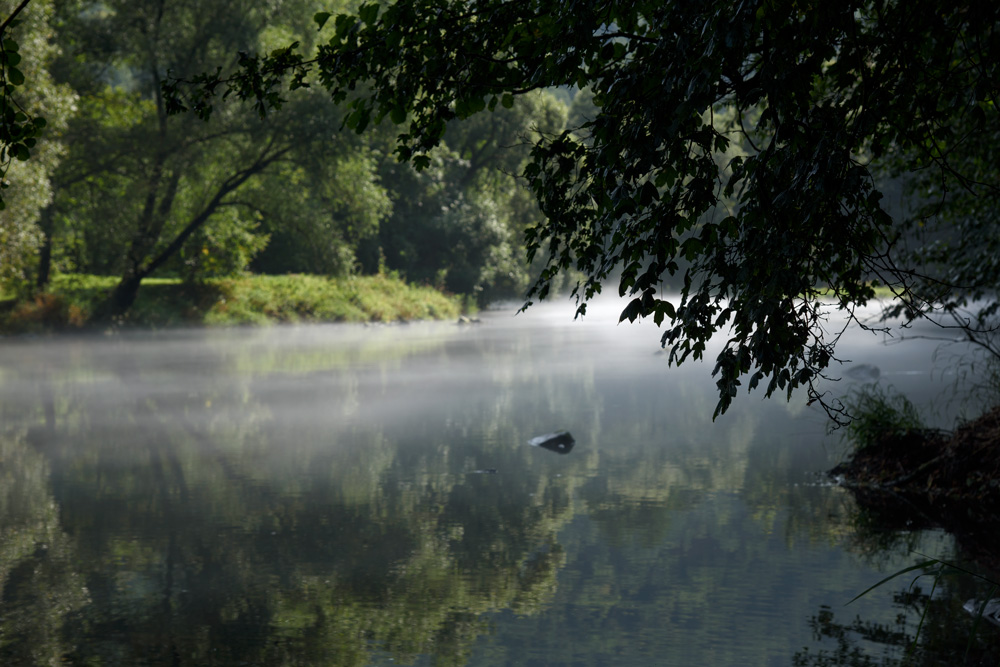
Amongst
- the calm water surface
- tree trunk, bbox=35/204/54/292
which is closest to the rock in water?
the calm water surface

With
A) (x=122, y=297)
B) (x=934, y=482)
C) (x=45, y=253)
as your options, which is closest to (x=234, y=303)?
(x=122, y=297)

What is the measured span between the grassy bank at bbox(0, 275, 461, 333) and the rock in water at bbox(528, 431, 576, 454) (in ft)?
76.1

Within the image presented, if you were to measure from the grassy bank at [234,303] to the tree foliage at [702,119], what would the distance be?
91.7 ft

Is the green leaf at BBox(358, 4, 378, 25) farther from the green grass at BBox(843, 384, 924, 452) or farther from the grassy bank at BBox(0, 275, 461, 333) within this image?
the grassy bank at BBox(0, 275, 461, 333)

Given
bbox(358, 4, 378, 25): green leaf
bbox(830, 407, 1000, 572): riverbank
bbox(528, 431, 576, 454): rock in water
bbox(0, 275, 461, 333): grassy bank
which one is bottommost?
bbox(0, 275, 461, 333): grassy bank

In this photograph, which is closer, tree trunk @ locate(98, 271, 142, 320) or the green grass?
the green grass

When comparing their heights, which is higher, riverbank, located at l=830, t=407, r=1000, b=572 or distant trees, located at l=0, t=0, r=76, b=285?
distant trees, located at l=0, t=0, r=76, b=285

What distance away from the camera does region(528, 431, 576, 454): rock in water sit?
1193 centimetres

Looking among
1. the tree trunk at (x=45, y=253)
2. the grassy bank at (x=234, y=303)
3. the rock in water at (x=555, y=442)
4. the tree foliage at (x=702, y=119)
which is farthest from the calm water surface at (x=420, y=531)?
the tree trunk at (x=45, y=253)

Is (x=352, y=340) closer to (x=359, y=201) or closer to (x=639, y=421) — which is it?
(x=359, y=201)

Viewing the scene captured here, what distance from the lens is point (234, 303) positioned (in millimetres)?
35406

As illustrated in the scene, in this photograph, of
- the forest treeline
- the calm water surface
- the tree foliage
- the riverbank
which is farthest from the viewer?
the forest treeline

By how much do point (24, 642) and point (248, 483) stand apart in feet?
14.2

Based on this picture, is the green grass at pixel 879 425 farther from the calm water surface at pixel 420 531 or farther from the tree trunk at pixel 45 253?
→ the tree trunk at pixel 45 253
